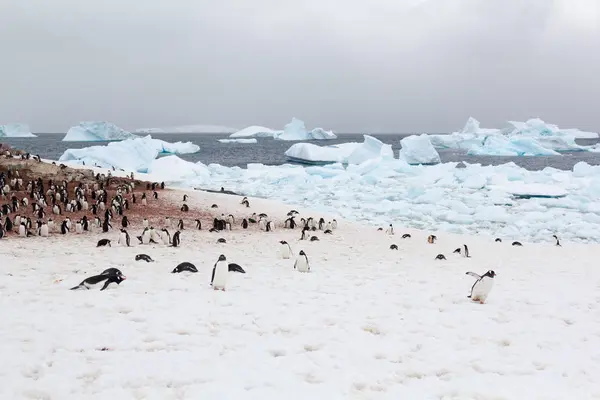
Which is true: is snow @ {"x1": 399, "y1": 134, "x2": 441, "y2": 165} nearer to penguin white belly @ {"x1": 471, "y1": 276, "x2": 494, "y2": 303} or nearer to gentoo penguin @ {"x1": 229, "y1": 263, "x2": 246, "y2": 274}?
gentoo penguin @ {"x1": 229, "y1": 263, "x2": 246, "y2": 274}

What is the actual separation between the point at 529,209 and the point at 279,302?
63.3ft

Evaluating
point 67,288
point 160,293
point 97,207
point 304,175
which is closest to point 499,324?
point 160,293

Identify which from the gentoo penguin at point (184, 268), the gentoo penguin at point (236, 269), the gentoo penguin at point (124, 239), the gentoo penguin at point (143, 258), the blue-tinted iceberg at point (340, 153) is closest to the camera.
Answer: the gentoo penguin at point (184, 268)

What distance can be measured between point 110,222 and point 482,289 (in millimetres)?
10880

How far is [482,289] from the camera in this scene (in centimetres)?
709

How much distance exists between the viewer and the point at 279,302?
6.75 metres

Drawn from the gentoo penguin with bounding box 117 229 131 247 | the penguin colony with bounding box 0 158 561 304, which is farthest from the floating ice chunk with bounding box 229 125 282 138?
the gentoo penguin with bounding box 117 229 131 247

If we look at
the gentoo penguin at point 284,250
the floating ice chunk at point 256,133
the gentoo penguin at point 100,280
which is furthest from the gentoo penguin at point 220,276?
the floating ice chunk at point 256,133

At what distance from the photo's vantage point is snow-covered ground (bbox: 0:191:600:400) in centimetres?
421

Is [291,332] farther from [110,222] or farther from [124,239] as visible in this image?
[110,222]

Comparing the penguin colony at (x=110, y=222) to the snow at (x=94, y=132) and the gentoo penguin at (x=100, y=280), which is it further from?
the snow at (x=94, y=132)

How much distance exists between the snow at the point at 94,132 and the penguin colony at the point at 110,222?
2716 inches

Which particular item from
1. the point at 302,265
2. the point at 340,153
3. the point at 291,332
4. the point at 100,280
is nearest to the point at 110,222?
the point at 302,265

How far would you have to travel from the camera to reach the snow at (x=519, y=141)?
6353 centimetres
